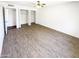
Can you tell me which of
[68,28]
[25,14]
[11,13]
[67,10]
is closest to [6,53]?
[68,28]

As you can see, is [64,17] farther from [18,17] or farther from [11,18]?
[11,18]

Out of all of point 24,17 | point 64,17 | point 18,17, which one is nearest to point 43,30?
point 64,17

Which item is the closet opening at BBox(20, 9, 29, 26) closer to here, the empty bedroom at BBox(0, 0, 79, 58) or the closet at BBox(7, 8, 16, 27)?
the empty bedroom at BBox(0, 0, 79, 58)

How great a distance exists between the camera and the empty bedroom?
354cm

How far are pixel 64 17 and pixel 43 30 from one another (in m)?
2.22

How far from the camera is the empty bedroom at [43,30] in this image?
354cm

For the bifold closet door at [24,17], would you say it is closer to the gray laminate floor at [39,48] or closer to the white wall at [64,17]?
the white wall at [64,17]

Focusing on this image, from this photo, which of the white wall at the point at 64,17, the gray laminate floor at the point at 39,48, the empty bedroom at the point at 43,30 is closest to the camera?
the gray laminate floor at the point at 39,48

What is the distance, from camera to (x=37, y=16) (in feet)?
32.8

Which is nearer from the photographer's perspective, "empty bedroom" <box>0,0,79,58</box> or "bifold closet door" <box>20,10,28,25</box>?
"empty bedroom" <box>0,0,79,58</box>

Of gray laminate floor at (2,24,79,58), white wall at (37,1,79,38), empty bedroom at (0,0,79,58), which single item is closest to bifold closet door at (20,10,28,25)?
empty bedroom at (0,0,79,58)

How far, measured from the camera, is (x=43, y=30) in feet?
23.6

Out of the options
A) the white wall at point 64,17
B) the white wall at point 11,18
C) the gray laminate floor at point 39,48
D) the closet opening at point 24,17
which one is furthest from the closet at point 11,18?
the gray laminate floor at point 39,48

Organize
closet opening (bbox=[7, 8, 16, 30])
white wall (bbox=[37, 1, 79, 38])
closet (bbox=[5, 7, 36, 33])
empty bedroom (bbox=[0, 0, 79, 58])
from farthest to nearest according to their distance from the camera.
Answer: closet opening (bbox=[7, 8, 16, 30]) → closet (bbox=[5, 7, 36, 33]) → white wall (bbox=[37, 1, 79, 38]) → empty bedroom (bbox=[0, 0, 79, 58])
